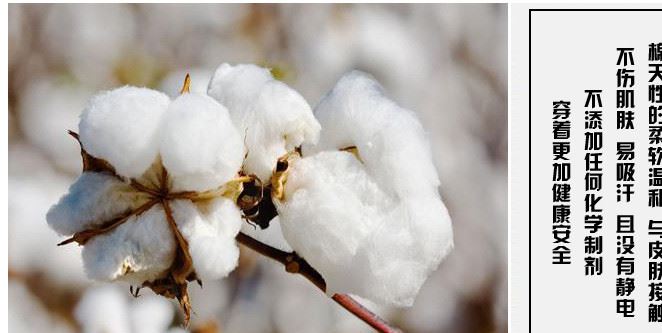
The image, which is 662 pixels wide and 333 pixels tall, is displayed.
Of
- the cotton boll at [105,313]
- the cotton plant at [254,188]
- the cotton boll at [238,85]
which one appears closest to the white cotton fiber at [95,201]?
the cotton plant at [254,188]

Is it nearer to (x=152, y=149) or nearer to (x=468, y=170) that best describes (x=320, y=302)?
(x=468, y=170)

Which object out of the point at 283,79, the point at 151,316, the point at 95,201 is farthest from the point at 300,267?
the point at 283,79

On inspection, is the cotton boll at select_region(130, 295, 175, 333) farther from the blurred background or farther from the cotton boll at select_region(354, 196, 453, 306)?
the cotton boll at select_region(354, 196, 453, 306)

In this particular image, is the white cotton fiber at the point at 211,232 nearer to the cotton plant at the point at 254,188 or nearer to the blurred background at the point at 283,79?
the cotton plant at the point at 254,188

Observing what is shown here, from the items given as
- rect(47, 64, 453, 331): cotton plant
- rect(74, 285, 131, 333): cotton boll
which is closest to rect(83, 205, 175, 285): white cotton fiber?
rect(47, 64, 453, 331): cotton plant

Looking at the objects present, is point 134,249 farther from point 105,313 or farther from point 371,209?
point 105,313

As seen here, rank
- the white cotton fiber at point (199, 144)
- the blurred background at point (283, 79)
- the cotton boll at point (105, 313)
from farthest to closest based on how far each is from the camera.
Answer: the blurred background at point (283, 79) → the cotton boll at point (105, 313) → the white cotton fiber at point (199, 144)
